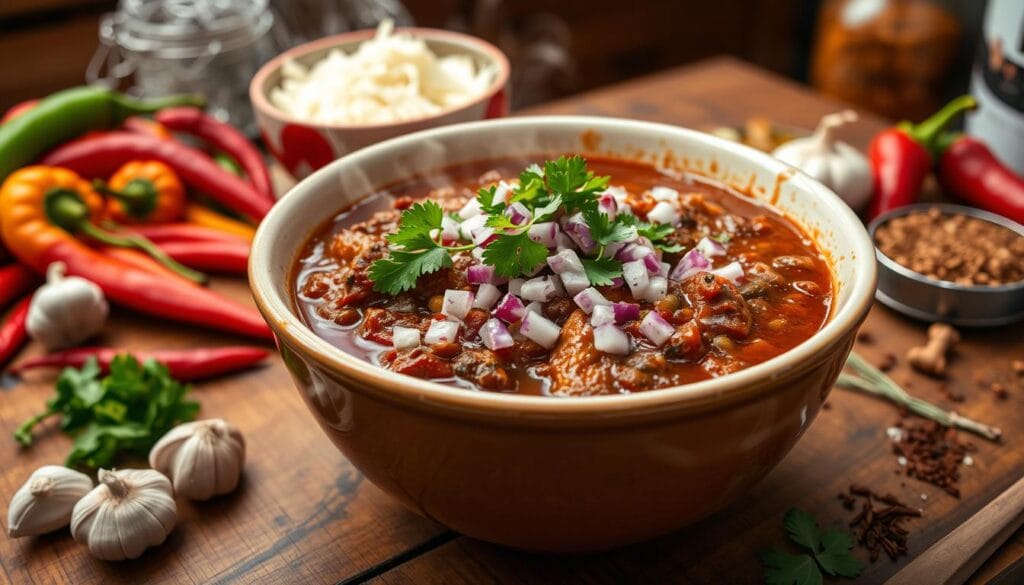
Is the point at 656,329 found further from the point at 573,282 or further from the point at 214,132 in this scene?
the point at 214,132

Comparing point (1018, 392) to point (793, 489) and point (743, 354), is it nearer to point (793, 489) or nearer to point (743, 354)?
point (793, 489)

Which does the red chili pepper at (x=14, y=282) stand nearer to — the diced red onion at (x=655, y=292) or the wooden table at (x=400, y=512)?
the wooden table at (x=400, y=512)

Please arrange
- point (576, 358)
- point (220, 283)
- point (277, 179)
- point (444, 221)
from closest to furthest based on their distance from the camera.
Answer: point (576, 358) < point (444, 221) < point (220, 283) < point (277, 179)

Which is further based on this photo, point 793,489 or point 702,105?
point 702,105

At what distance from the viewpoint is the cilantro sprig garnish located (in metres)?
1.74

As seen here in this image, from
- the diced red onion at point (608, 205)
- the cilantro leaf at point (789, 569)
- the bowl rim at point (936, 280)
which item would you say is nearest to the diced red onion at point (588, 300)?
the diced red onion at point (608, 205)

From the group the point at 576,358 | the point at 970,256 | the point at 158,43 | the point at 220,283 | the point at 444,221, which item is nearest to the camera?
the point at 576,358

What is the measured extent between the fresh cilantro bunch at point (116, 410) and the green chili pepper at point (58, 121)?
111cm

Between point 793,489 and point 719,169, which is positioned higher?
point 719,169

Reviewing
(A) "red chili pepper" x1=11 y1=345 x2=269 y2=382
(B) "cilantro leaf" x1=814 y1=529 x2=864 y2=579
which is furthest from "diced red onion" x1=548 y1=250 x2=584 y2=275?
(A) "red chili pepper" x1=11 y1=345 x2=269 y2=382

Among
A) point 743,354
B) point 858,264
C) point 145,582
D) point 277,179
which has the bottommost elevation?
point 277,179

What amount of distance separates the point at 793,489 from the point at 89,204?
2309 mm

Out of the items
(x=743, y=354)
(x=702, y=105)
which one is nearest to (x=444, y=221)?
(x=743, y=354)

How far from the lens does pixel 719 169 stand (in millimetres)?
2227
